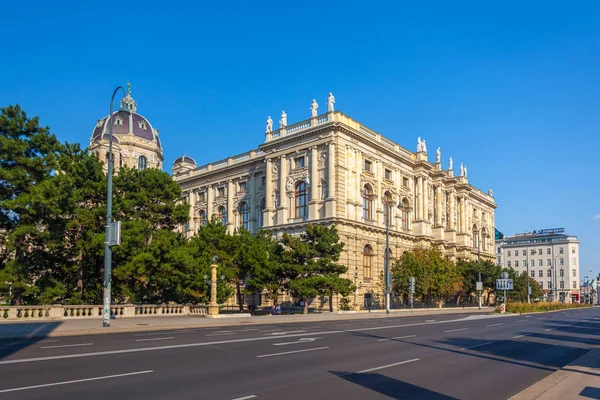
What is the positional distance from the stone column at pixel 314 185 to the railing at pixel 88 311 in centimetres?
2269

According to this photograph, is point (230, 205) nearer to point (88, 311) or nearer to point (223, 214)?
point (223, 214)

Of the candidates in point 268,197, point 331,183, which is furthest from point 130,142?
point 331,183

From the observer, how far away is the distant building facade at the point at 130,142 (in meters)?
90.2

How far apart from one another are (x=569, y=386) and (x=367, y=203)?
53.1m

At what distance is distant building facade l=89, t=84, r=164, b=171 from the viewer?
9025cm

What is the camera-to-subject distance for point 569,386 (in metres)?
10.8

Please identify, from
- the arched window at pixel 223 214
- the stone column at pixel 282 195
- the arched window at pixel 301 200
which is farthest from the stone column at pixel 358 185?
the arched window at pixel 223 214

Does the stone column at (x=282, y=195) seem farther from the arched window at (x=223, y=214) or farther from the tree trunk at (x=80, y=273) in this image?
the tree trunk at (x=80, y=273)

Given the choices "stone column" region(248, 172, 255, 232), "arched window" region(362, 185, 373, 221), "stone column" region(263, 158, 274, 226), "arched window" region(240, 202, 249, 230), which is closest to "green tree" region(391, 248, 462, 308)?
"arched window" region(362, 185, 373, 221)

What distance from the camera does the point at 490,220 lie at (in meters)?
106

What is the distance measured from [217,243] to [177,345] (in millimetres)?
27702

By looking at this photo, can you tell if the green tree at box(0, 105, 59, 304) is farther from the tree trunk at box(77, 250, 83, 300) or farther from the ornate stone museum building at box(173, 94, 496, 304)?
the ornate stone museum building at box(173, 94, 496, 304)

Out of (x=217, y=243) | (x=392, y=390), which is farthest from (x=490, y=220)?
(x=392, y=390)

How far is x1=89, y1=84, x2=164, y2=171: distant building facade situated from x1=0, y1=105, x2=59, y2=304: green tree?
55183 millimetres
